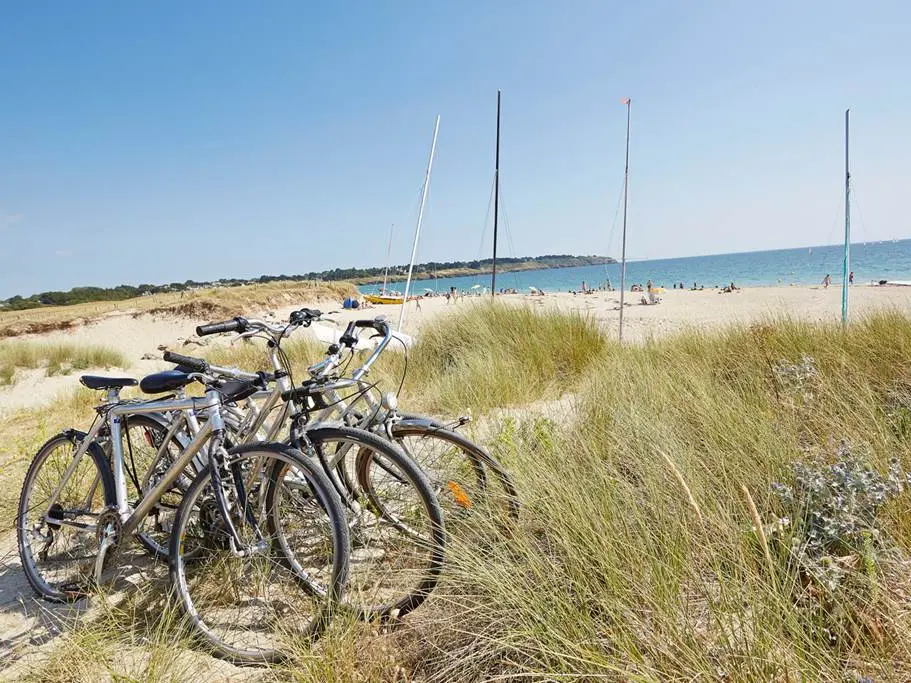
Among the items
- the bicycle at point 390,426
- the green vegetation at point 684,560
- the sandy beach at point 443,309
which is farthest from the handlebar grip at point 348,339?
the sandy beach at point 443,309

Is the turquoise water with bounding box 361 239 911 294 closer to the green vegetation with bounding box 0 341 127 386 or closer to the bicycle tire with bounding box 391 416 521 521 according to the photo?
the green vegetation with bounding box 0 341 127 386

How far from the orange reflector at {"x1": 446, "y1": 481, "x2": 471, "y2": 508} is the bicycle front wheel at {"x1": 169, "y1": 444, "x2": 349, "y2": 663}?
543 millimetres

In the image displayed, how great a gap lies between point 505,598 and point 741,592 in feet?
2.35

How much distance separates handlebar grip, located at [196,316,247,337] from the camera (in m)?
2.05

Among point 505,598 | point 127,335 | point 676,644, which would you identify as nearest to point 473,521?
point 505,598

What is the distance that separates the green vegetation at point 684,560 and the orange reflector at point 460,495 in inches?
5.8

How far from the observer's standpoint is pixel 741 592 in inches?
59.0

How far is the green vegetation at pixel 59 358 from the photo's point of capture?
11.6 meters

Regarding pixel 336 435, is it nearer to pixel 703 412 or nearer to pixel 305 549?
pixel 305 549

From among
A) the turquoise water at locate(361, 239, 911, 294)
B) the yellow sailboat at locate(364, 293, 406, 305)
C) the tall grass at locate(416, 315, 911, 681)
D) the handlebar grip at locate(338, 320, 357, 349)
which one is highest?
the turquoise water at locate(361, 239, 911, 294)

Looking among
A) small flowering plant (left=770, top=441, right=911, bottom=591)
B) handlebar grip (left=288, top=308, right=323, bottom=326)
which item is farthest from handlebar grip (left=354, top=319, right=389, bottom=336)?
small flowering plant (left=770, top=441, right=911, bottom=591)

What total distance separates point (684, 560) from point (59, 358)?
14865 mm

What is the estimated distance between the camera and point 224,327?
206 cm

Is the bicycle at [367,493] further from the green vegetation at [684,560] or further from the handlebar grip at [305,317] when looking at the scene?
the green vegetation at [684,560]
